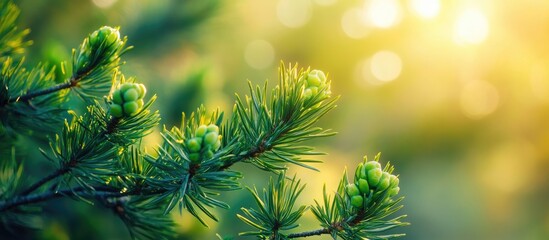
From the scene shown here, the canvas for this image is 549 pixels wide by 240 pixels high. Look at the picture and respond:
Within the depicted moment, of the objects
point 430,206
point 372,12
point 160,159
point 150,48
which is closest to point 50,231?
point 160,159

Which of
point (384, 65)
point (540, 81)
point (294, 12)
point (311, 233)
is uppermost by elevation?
point (294, 12)

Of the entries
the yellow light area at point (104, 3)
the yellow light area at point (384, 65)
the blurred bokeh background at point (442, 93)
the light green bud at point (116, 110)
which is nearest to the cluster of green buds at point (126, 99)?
the light green bud at point (116, 110)

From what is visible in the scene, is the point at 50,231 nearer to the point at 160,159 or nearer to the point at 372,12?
the point at 160,159

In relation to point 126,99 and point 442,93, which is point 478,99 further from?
point 126,99

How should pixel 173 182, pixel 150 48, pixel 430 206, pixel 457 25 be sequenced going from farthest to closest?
pixel 430 206 < pixel 457 25 < pixel 150 48 < pixel 173 182

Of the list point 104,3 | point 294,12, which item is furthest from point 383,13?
point 104,3

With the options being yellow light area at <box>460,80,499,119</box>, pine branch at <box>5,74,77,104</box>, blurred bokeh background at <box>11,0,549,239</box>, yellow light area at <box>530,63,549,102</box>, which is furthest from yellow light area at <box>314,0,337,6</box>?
pine branch at <box>5,74,77,104</box>
